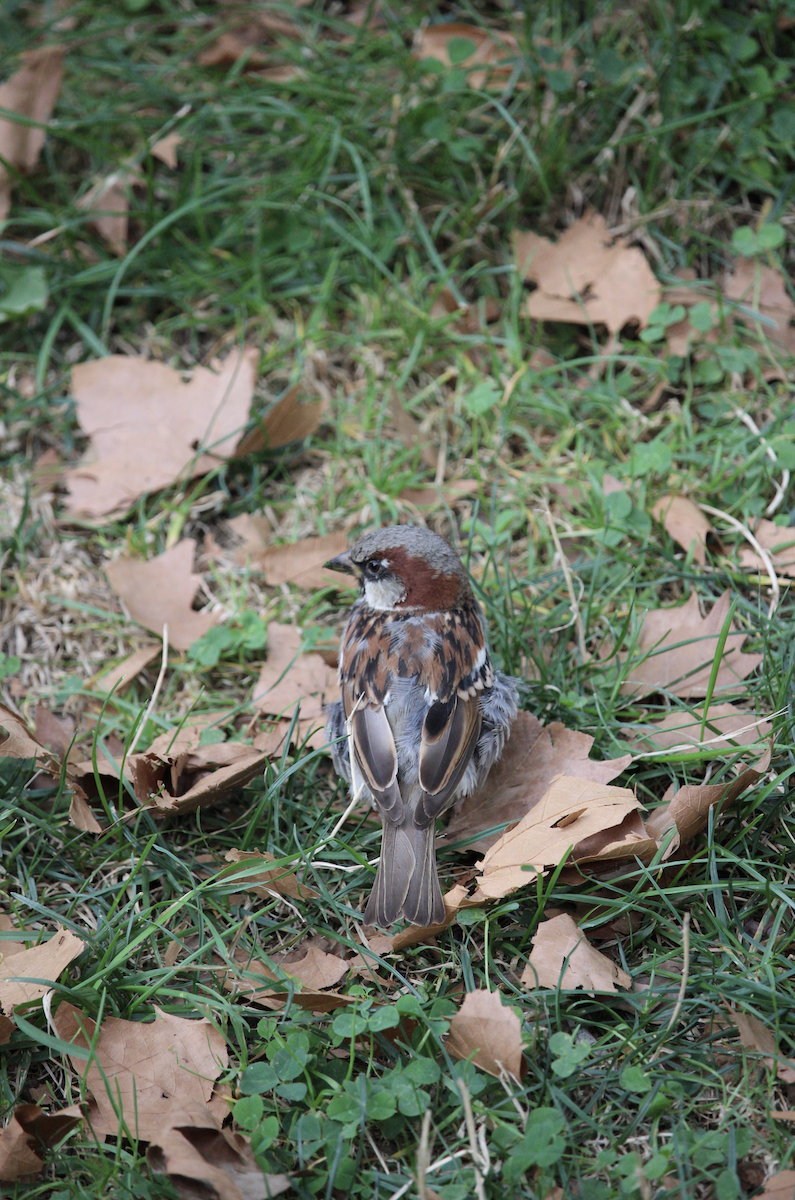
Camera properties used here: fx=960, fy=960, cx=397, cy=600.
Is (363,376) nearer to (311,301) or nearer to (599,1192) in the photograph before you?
(311,301)

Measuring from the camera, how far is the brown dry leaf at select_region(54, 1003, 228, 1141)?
2.76 meters

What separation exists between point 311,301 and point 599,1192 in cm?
433

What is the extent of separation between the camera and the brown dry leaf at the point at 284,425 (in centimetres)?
472

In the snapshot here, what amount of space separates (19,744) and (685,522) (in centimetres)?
291

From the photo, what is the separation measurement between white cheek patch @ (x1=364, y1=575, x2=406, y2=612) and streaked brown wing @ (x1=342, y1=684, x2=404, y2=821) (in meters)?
0.44

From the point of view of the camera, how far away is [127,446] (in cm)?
484

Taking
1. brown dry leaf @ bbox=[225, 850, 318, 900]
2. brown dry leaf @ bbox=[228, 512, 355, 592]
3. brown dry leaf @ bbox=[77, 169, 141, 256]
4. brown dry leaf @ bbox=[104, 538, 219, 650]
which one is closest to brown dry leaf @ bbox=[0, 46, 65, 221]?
brown dry leaf @ bbox=[77, 169, 141, 256]

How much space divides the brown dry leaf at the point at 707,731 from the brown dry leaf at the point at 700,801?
0.16 metres

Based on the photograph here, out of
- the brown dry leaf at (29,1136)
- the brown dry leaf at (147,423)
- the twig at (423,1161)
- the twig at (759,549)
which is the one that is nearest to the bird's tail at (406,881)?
the twig at (423,1161)

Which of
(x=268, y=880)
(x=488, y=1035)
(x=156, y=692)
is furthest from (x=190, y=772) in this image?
(x=488, y=1035)

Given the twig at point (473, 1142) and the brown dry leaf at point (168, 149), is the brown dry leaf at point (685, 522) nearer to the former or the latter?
the twig at point (473, 1142)

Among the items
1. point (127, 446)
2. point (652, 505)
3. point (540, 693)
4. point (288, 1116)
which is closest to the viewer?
point (288, 1116)

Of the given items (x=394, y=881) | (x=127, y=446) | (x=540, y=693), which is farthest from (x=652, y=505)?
(x=127, y=446)

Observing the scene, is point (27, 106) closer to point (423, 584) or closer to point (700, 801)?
point (423, 584)
